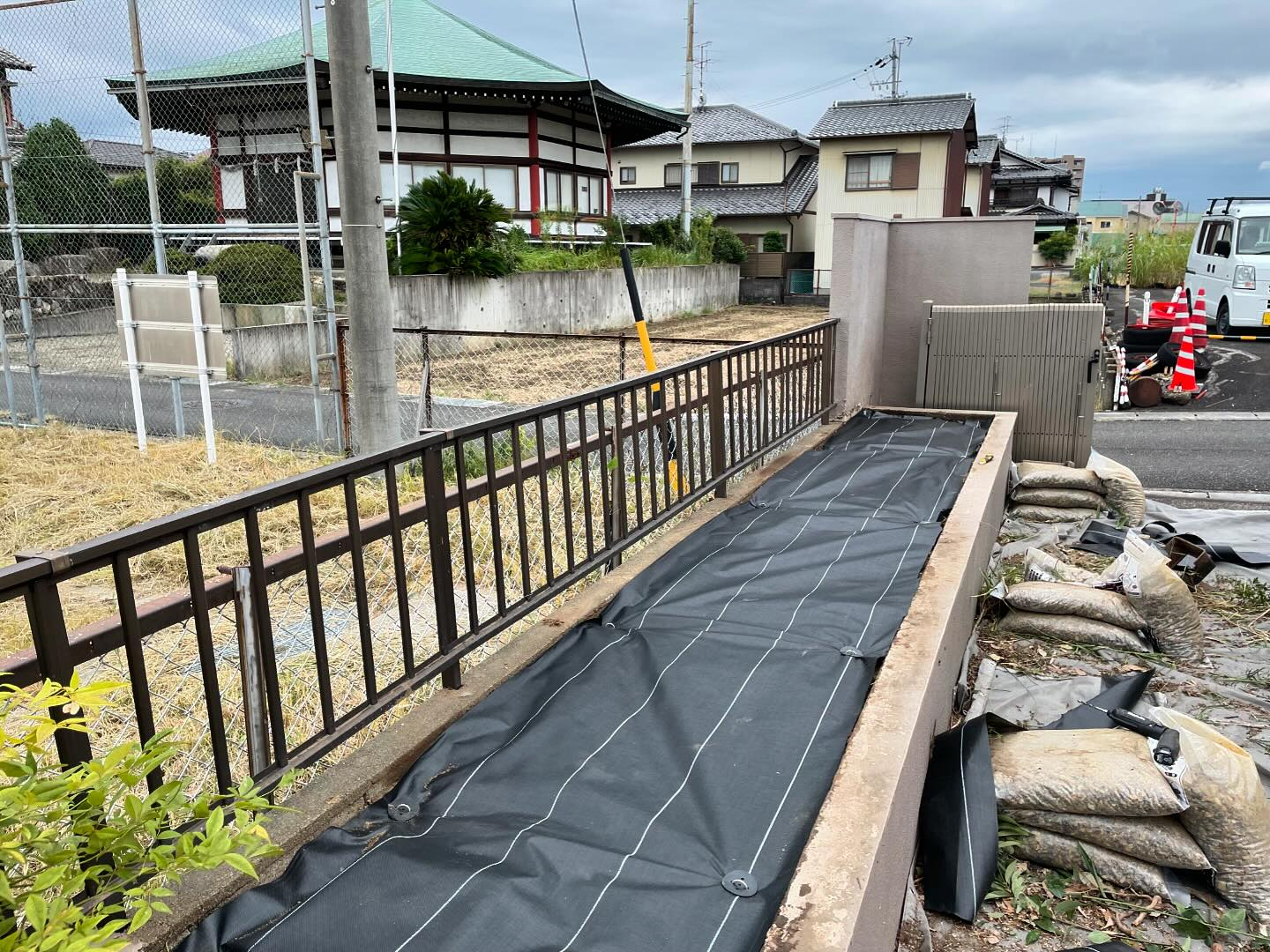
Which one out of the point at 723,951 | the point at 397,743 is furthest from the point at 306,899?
the point at 723,951

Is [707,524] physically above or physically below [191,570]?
below

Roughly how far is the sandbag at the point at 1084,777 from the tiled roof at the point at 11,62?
899 centimetres

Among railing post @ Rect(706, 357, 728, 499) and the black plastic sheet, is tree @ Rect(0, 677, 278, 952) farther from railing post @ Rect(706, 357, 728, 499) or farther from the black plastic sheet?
railing post @ Rect(706, 357, 728, 499)

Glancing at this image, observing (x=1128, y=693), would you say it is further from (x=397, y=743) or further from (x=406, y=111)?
(x=406, y=111)

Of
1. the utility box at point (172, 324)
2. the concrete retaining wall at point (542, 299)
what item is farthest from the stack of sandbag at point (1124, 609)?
the concrete retaining wall at point (542, 299)

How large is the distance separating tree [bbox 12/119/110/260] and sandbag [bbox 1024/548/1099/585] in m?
8.30

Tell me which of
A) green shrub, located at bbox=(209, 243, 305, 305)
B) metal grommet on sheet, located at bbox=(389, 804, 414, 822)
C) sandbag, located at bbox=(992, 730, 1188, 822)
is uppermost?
green shrub, located at bbox=(209, 243, 305, 305)

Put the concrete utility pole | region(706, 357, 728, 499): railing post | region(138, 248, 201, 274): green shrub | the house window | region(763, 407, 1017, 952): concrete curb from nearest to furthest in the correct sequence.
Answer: region(763, 407, 1017, 952): concrete curb < region(706, 357, 728, 499): railing post < the concrete utility pole < region(138, 248, 201, 274): green shrub < the house window

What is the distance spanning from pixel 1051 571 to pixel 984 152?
34629 millimetres

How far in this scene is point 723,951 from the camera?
5.48 ft

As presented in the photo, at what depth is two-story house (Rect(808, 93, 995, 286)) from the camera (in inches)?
1016

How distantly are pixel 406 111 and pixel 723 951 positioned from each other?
1809cm

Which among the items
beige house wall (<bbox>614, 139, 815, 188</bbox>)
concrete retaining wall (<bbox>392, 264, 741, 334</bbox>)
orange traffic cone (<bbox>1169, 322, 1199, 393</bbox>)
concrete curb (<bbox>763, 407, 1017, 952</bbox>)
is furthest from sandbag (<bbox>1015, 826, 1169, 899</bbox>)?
beige house wall (<bbox>614, 139, 815, 188</bbox>)

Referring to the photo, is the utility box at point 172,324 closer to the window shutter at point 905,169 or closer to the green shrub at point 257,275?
the green shrub at point 257,275
